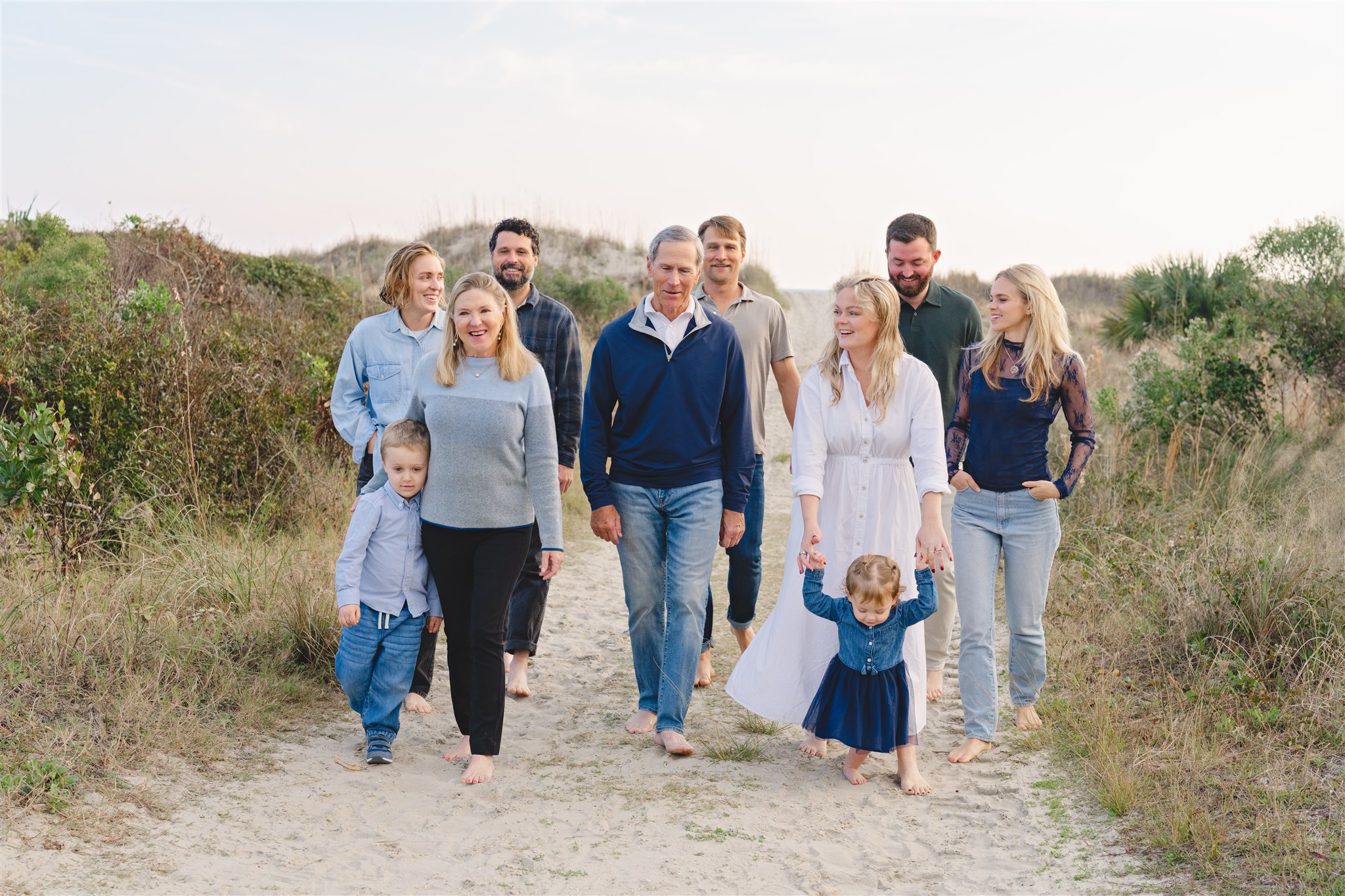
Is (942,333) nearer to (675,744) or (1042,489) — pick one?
(1042,489)

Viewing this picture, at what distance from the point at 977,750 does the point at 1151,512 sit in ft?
13.4

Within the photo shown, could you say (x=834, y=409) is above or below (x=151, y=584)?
above

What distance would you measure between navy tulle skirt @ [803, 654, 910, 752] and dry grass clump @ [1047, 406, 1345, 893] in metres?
0.91

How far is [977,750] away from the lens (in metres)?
4.81

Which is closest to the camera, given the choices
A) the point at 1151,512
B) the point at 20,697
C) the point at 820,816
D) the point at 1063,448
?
the point at 820,816

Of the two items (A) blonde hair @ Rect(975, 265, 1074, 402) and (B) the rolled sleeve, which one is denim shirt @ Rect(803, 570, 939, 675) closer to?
(B) the rolled sleeve

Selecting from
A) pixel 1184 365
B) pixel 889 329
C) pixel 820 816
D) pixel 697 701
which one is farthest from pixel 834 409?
pixel 1184 365

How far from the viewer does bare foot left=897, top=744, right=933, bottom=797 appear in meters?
4.45

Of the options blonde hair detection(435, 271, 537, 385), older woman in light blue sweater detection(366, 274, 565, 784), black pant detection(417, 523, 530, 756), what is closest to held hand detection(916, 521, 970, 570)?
older woman in light blue sweater detection(366, 274, 565, 784)

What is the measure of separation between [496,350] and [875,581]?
1.90m

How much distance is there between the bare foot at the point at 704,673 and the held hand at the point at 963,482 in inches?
75.3

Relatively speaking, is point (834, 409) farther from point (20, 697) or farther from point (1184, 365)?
point (1184, 365)

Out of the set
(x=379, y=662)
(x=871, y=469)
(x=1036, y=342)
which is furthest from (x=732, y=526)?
(x=379, y=662)

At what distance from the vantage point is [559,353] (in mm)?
5613
